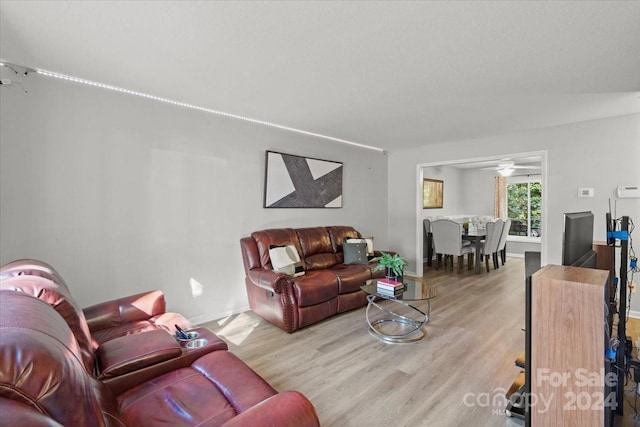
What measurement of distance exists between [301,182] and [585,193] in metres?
3.67

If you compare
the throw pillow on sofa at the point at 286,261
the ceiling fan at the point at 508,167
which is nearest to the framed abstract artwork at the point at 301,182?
the throw pillow on sofa at the point at 286,261

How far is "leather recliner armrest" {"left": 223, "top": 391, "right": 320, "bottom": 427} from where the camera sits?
974 mm

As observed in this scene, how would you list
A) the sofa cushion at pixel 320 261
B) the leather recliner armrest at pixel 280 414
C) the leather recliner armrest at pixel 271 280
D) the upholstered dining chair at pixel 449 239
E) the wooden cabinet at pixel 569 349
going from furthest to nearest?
the upholstered dining chair at pixel 449 239
the sofa cushion at pixel 320 261
the leather recliner armrest at pixel 271 280
the wooden cabinet at pixel 569 349
the leather recliner armrest at pixel 280 414

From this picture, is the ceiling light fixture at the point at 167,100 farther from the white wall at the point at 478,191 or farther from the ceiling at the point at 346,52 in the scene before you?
the white wall at the point at 478,191

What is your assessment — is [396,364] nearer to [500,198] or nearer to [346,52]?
[346,52]

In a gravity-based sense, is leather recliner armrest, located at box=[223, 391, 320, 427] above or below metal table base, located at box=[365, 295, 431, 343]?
above

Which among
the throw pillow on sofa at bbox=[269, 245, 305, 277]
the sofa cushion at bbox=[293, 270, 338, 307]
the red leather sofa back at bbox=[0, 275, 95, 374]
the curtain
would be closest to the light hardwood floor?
the sofa cushion at bbox=[293, 270, 338, 307]

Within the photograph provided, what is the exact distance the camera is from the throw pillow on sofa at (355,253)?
4109 mm

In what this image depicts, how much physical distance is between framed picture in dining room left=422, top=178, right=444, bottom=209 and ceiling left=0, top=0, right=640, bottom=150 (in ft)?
11.7

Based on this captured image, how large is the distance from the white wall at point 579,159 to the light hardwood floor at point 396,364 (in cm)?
140

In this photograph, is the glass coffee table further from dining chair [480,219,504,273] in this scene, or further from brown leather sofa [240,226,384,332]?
dining chair [480,219,504,273]

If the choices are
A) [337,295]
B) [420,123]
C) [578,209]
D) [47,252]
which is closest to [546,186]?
[578,209]

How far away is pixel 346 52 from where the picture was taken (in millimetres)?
2074

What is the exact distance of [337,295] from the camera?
3457mm
